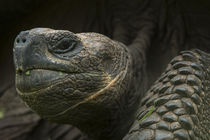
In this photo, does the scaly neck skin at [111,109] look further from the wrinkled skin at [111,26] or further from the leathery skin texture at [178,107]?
the wrinkled skin at [111,26]

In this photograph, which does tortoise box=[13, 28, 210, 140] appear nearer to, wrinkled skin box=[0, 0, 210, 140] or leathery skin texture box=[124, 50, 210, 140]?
leathery skin texture box=[124, 50, 210, 140]

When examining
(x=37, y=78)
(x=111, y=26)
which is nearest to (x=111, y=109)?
(x=37, y=78)

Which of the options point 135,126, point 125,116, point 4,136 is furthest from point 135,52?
point 4,136

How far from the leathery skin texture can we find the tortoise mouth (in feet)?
1.28

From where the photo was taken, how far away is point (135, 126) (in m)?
1.35

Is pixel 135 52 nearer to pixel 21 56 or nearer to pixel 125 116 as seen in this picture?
pixel 125 116

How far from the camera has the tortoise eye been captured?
4.34 feet

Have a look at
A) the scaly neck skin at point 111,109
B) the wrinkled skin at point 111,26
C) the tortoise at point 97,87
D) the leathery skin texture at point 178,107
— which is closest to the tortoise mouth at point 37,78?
the tortoise at point 97,87

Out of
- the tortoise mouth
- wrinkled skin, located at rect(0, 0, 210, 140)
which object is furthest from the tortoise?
wrinkled skin, located at rect(0, 0, 210, 140)

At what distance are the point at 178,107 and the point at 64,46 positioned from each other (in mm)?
537

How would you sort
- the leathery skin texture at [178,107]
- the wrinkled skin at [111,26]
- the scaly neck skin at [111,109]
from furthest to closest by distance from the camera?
the wrinkled skin at [111,26]
the scaly neck skin at [111,109]
the leathery skin texture at [178,107]

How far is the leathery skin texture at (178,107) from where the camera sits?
49.0 inches

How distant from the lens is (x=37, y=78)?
126 centimetres

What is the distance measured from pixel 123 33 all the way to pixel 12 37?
1.05m
